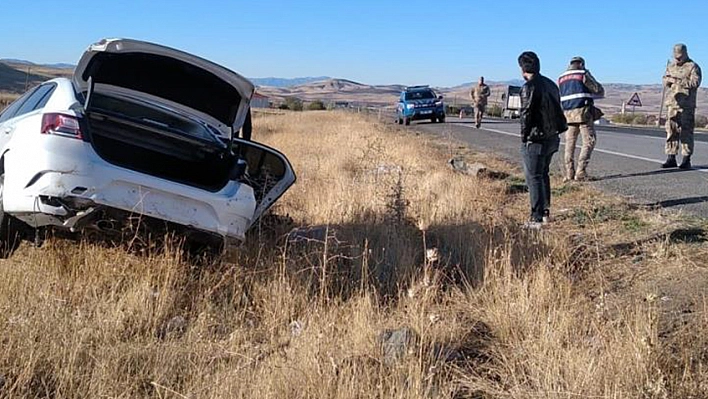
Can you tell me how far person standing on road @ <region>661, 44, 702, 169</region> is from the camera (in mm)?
10312

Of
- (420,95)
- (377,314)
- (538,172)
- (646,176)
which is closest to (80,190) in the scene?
(377,314)

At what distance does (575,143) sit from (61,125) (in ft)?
22.5

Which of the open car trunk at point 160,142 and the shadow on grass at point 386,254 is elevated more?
the open car trunk at point 160,142

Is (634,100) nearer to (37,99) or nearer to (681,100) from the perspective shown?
(681,100)

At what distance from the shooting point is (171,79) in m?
5.47

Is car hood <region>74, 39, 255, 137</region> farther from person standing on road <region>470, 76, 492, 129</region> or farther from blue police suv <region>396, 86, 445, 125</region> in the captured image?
blue police suv <region>396, 86, 445, 125</region>

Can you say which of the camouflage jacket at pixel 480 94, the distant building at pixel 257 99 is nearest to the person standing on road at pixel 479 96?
the camouflage jacket at pixel 480 94

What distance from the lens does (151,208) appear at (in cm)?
436

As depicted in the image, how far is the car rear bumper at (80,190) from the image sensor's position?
4.12 meters

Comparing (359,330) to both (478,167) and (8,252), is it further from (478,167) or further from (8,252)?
(478,167)

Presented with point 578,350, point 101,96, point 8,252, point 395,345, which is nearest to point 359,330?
point 395,345

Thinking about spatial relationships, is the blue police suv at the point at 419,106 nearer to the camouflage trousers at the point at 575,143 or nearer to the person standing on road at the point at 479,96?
the person standing on road at the point at 479,96

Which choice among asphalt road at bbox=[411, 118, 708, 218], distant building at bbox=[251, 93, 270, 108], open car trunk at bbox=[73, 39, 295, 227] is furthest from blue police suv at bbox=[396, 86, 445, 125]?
open car trunk at bbox=[73, 39, 295, 227]

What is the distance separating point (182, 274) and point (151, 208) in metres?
0.66
